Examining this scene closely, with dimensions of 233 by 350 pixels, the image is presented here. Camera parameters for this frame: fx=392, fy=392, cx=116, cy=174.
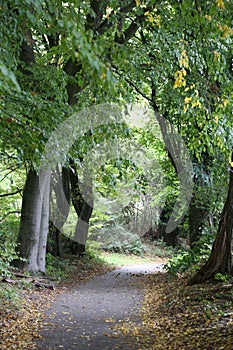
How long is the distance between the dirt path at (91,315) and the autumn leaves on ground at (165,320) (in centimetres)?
16

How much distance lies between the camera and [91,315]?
7.27 metres

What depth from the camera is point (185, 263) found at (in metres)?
11.2

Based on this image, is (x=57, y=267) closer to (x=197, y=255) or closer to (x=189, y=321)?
(x=197, y=255)

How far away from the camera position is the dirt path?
5.40 metres

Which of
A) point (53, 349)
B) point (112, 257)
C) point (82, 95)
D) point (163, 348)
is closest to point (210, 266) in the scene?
point (163, 348)

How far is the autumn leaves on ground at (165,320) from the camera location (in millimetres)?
5168

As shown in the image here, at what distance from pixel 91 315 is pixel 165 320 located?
60.4 inches

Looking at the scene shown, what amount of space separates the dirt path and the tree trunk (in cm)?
161

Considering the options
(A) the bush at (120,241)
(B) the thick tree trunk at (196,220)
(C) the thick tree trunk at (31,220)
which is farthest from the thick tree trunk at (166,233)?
(C) the thick tree trunk at (31,220)

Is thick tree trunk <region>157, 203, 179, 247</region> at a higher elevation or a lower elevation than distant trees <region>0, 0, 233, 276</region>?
lower

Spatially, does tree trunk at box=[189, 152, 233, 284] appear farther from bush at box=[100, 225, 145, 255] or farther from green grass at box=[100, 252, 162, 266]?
bush at box=[100, 225, 145, 255]

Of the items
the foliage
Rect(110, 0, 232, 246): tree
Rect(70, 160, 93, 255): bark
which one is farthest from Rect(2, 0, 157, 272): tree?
Rect(70, 160, 93, 255): bark

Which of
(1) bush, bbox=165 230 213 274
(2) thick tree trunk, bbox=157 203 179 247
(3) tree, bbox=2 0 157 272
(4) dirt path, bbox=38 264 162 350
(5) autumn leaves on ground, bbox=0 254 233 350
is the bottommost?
(4) dirt path, bbox=38 264 162 350

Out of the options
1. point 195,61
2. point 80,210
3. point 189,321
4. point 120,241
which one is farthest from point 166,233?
point 189,321
